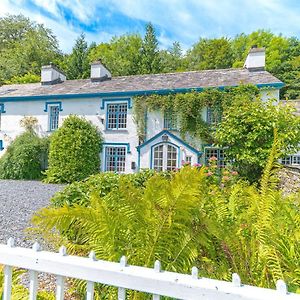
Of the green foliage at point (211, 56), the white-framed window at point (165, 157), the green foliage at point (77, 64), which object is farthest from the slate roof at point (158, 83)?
the green foliage at point (211, 56)

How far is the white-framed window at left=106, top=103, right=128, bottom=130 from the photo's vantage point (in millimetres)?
16469

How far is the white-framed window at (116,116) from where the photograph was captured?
54.0 feet

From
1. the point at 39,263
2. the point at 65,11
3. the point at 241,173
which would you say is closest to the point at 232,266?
the point at 39,263

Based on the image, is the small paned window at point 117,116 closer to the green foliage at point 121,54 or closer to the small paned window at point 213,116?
the small paned window at point 213,116

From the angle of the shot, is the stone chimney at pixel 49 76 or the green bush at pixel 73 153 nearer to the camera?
the green bush at pixel 73 153

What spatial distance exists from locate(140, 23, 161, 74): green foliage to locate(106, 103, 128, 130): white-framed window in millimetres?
19091

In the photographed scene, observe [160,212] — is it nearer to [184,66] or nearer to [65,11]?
[65,11]

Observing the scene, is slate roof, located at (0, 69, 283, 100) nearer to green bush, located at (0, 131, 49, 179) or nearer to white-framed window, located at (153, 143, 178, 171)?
green bush, located at (0, 131, 49, 179)

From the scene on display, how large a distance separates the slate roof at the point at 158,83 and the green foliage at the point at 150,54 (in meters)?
17.1

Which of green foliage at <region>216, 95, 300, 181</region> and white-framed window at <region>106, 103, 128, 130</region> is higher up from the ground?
white-framed window at <region>106, 103, 128, 130</region>

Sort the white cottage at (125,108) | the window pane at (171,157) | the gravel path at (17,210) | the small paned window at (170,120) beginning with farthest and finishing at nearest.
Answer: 1. the small paned window at (170,120)
2. the window pane at (171,157)
3. the white cottage at (125,108)
4. the gravel path at (17,210)

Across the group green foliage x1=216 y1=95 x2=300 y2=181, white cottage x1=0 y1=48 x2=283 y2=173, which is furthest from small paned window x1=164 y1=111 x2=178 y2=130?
green foliage x1=216 y1=95 x2=300 y2=181

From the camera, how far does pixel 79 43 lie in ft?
120

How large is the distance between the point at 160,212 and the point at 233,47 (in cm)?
4457
